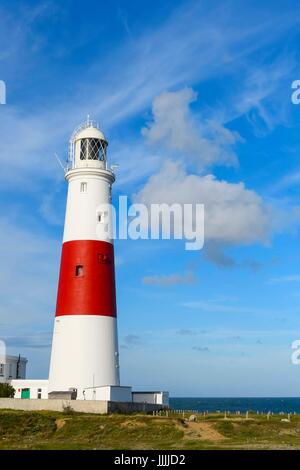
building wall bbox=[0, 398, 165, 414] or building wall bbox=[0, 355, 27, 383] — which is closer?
building wall bbox=[0, 398, 165, 414]

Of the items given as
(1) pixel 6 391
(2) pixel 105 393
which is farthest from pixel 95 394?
(1) pixel 6 391

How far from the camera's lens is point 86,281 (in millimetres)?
44062

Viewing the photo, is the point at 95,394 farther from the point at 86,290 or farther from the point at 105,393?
the point at 86,290

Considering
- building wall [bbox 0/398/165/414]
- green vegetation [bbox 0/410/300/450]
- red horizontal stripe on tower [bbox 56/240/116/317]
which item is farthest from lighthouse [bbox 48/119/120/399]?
green vegetation [bbox 0/410/300/450]

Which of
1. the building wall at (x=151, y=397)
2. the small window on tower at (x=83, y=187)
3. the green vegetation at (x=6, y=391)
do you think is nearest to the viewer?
the small window on tower at (x=83, y=187)

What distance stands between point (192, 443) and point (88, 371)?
1262 cm

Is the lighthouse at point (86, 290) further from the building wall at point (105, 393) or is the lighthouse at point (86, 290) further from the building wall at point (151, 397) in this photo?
the building wall at point (151, 397)

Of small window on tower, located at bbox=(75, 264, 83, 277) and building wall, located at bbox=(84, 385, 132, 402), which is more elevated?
small window on tower, located at bbox=(75, 264, 83, 277)

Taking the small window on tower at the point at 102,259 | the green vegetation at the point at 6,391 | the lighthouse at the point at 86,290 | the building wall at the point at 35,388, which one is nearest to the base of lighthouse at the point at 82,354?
the lighthouse at the point at 86,290

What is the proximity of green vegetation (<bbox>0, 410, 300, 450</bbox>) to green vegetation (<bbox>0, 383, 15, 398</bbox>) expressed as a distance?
7.28m

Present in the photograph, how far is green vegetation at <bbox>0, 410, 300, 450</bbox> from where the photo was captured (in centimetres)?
3228

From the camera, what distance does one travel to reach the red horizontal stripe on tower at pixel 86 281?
43844mm

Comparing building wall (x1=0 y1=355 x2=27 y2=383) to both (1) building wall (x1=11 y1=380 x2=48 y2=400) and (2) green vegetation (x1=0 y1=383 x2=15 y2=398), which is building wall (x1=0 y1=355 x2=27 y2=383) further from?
(2) green vegetation (x1=0 y1=383 x2=15 y2=398)

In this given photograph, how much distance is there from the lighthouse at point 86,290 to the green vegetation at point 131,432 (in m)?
3.50
